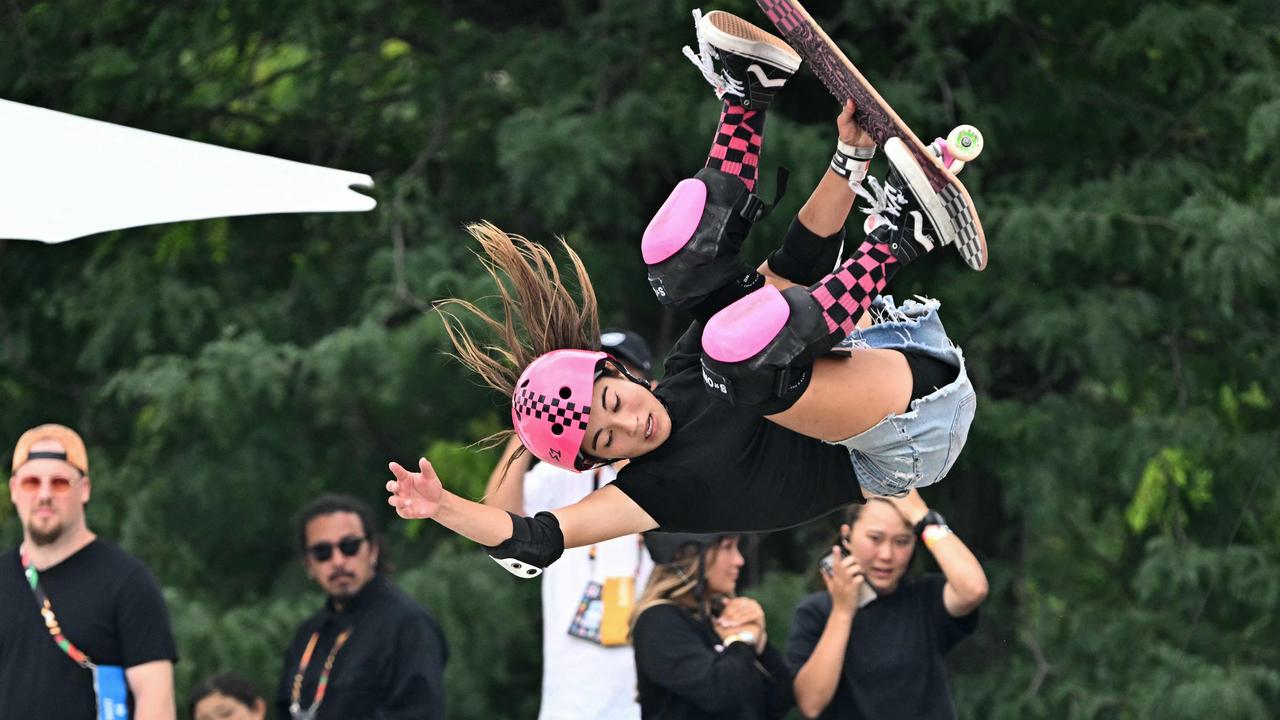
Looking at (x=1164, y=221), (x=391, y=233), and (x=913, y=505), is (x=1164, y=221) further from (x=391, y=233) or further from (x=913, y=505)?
(x=391, y=233)

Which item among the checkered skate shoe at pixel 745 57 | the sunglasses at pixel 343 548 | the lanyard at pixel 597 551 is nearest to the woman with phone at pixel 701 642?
the lanyard at pixel 597 551

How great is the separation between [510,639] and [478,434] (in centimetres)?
84

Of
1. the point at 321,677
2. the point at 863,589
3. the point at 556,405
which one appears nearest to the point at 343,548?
the point at 321,677

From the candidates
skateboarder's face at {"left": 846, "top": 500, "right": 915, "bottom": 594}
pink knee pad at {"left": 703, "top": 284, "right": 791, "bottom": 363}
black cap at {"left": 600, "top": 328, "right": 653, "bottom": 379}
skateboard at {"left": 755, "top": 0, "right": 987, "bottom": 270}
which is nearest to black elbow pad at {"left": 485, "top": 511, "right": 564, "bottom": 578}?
pink knee pad at {"left": 703, "top": 284, "right": 791, "bottom": 363}

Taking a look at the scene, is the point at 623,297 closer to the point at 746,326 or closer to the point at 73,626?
the point at 73,626

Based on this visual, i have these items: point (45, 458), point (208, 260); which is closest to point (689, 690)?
point (45, 458)

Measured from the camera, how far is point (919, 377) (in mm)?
3494

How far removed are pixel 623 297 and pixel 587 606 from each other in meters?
2.21

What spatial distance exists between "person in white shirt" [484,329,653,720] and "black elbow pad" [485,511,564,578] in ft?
4.64

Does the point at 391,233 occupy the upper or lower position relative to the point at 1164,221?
upper

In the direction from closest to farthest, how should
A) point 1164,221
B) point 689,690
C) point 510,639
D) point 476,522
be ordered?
point 476,522
point 689,690
point 1164,221
point 510,639

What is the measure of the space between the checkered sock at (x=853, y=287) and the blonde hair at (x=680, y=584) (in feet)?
4.86

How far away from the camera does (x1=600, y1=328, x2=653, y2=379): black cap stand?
15.4 ft

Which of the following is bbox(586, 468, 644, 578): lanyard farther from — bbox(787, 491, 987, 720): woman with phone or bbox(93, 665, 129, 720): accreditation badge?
bbox(93, 665, 129, 720): accreditation badge
